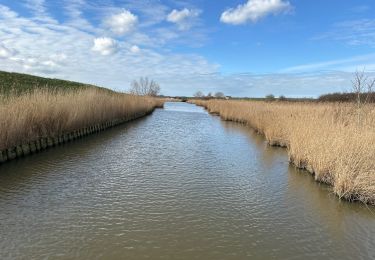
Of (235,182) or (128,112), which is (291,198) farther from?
(128,112)

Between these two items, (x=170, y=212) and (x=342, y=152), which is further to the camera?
(x=342, y=152)

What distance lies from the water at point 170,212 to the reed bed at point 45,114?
85 cm

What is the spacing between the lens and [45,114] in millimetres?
11508

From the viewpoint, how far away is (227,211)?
6.41m

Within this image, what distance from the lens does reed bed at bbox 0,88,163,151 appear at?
9.58m

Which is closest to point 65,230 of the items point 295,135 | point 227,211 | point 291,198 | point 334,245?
point 227,211

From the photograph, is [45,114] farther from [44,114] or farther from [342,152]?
[342,152]

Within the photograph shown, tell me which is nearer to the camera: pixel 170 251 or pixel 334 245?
pixel 170 251

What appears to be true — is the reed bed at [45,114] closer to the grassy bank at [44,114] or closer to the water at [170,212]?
the grassy bank at [44,114]

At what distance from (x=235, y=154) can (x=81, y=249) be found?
822 cm

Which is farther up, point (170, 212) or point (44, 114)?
point (44, 114)

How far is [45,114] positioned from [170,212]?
23.2 ft

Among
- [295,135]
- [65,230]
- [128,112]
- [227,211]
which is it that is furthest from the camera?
[128,112]

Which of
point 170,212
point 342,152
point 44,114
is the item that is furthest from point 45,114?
point 342,152
